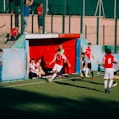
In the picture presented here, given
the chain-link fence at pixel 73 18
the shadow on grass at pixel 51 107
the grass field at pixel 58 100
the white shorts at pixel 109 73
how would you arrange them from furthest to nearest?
1. the chain-link fence at pixel 73 18
2. the white shorts at pixel 109 73
3. the grass field at pixel 58 100
4. the shadow on grass at pixel 51 107

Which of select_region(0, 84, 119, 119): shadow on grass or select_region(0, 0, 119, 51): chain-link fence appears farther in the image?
select_region(0, 0, 119, 51): chain-link fence

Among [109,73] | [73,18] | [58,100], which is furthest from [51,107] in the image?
[73,18]

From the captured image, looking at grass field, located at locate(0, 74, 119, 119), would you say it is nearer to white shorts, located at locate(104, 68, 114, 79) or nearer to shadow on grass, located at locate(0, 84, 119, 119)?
shadow on grass, located at locate(0, 84, 119, 119)

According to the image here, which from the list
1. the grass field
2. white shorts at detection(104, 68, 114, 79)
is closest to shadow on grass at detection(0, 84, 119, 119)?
the grass field

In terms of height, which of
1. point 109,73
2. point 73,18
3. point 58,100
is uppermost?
point 73,18

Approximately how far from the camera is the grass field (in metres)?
13.0

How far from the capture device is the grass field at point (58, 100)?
12969 millimetres

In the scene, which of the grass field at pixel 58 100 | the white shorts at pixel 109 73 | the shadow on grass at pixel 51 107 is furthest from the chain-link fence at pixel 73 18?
the shadow on grass at pixel 51 107

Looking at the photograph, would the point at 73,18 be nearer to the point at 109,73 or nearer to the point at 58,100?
the point at 109,73

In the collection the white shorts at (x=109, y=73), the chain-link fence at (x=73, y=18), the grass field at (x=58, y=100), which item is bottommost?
the grass field at (x=58, y=100)

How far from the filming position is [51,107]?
46.1ft

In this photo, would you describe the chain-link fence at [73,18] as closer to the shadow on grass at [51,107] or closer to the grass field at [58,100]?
the grass field at [58,100]

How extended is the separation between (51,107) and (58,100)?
4.65 feet

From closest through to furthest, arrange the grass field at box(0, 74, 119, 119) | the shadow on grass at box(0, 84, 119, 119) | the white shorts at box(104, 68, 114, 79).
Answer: the shadow on grass at box(0, 84, 119, 119) < the grass field at box(0, 74, 119, 119) < the white shorts at box(104, 68, 114, 79)
